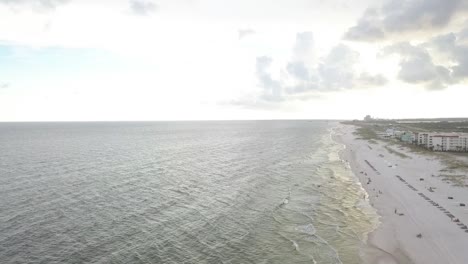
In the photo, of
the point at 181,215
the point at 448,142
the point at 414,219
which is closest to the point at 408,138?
the point at 448,142

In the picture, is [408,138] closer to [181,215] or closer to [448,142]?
[448,142]

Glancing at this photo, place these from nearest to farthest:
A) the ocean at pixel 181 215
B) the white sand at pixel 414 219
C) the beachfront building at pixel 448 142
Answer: the white sand at pixel 414 219 → the ocean at pixel 181 215 → the beachfront building at pixel 448 142

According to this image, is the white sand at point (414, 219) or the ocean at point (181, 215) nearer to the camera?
the white sand at point (414, 219)

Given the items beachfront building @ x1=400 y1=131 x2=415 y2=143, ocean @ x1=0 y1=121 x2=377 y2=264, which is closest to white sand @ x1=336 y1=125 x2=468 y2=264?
ocean @ x1=0 y1=121 x2=377 y2=264

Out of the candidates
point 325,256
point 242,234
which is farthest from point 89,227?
point 325,256

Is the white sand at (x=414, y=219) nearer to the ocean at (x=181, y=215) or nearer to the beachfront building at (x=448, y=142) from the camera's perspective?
the ocean at (x=181, y=215)

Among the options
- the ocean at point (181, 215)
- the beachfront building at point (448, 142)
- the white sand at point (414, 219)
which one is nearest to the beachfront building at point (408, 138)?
the beachfront building at point (448, 142)

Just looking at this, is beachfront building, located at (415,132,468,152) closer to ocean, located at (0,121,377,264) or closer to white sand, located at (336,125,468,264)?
white sand, located at (336,125,468,264)

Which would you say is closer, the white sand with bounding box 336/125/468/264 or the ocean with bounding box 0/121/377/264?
the white sand with bounding box 336/125/468/264

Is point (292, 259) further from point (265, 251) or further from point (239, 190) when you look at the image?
point (239, 190)
